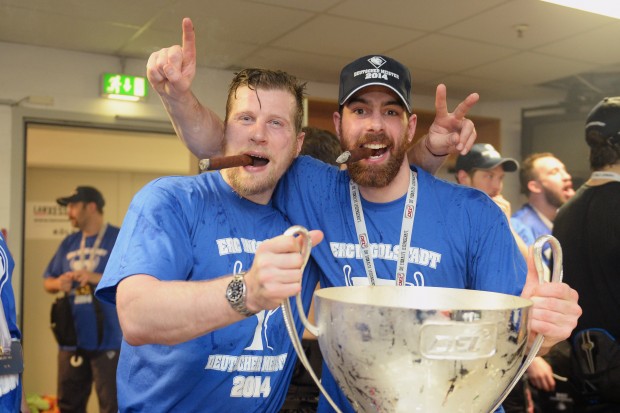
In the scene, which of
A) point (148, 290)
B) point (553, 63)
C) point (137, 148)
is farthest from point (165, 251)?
point (137, 148)

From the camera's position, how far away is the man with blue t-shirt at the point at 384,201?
1.52 m

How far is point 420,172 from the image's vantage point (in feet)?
5.63

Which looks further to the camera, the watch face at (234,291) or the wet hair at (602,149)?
the wet hair at (602,149)

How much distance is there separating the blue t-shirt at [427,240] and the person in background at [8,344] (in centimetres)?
88

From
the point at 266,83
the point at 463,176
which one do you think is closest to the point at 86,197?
the point at 463,176

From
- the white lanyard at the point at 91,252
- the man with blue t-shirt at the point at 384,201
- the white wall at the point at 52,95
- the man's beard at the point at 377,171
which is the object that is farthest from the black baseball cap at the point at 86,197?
the man's beard at the point at 377,171

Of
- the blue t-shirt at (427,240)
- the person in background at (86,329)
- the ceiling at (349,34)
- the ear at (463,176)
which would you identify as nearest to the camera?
the blue t-shirt at (427,240)

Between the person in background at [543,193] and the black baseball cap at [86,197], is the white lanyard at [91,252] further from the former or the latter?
the person in background at [543,193]

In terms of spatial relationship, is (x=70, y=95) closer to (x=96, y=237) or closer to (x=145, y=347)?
(x=96, y=237)

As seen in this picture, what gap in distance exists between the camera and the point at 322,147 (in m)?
2.52

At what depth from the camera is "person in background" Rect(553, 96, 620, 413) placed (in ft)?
7.79

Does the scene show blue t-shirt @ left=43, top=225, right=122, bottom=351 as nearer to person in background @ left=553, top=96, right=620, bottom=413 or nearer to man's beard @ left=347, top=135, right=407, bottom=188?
person in background @ left=553, top=96, right=620, bottom=413

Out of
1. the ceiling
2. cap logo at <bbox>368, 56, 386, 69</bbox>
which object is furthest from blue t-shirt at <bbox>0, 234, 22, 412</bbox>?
the ceiling

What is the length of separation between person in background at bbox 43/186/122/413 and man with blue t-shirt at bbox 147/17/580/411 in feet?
10.3
